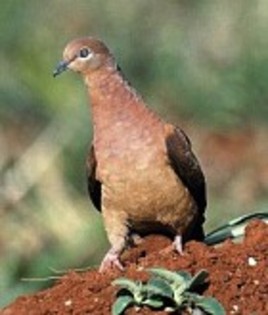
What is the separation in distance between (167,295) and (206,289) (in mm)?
186

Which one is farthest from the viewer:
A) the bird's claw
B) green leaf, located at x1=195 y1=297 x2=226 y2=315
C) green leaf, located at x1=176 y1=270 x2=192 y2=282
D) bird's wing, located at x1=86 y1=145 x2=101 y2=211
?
bird's wing, located at x1=86 y1=145 x2=101 y2=211

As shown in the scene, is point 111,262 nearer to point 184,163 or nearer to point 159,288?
point 184,163

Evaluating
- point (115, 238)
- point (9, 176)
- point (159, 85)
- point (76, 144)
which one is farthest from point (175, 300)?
point (159, 85)

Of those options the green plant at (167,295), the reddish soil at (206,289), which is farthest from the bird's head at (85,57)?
the green plant at (167,295)

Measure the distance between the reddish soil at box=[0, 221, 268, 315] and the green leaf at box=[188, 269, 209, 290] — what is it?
0.04 m

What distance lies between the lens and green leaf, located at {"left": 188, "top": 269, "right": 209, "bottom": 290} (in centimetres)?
610

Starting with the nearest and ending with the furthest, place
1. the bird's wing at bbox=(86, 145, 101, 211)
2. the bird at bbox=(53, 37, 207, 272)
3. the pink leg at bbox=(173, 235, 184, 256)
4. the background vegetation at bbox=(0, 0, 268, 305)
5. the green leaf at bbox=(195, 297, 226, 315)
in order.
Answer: the green leaf at bbox=(195, 297, 226, 315) → the pink leg at bbox=(173, 235, 184, 256) → the bird at bbox=(53, 37, 207, 272) → the bird's wing at bbox=(86, 145, 101, 211) → the background vegetation at bbox=(0, 0, 268, 305)

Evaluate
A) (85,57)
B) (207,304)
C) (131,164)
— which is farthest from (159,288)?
(85,57)

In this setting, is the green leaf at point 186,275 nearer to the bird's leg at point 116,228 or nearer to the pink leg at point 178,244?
the pink leg at point 178,244

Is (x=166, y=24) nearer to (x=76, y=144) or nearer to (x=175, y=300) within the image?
(x=76, y=144)

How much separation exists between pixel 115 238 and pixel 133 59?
5.00 m

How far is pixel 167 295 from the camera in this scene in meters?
6.03

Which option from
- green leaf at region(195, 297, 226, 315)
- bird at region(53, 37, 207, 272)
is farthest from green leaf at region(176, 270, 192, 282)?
bird at region(53, 37, 207, 272)

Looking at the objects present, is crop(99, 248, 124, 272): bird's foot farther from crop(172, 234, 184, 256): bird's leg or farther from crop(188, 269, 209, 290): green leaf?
crop(188, 269, 209, 290): green leaf
